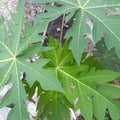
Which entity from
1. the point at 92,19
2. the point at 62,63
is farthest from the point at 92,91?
the point at 92,19

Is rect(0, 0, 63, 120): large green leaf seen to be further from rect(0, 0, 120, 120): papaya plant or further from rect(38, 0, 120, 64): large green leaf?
rect(38, 0, 120, 64): large green leaf

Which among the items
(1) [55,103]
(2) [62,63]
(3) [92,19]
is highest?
(3) [92,19]

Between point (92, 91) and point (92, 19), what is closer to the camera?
Answer: point (92, 19)

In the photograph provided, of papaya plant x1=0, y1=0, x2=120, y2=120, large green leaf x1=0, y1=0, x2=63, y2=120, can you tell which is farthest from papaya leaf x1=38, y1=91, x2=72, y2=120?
large green leaf x1=0, y1=0, x2=63, y2=120

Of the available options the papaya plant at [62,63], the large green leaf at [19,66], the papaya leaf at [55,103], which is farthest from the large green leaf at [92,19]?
the papaya leaf at [55,103]

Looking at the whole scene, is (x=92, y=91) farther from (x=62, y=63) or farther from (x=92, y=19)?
(x=92, y=19)

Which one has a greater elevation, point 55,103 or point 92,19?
point 92,19

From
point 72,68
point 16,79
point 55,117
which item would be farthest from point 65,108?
point 16,79
